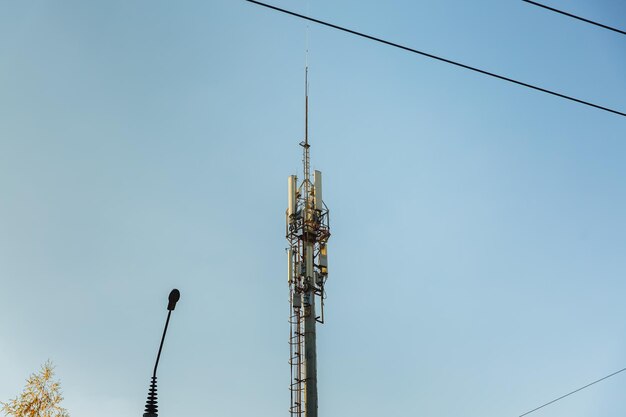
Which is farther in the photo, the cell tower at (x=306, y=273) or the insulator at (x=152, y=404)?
the cell tower at (x=306, y=273)

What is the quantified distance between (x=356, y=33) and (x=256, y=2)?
234cm

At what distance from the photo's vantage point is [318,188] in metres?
38.5

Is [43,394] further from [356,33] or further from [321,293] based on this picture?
[356,33]

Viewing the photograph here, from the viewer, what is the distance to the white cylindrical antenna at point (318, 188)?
37.9m

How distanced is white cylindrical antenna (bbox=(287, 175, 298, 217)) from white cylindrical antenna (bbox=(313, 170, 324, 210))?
1.26 metres

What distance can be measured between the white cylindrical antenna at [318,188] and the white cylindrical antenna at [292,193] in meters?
1.26

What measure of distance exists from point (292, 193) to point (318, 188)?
1684 millimetres

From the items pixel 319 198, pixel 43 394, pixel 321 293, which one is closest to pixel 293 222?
pixel 319 198

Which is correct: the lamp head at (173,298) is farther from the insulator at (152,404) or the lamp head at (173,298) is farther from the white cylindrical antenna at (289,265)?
the white cylindrical antenna at (289,265)

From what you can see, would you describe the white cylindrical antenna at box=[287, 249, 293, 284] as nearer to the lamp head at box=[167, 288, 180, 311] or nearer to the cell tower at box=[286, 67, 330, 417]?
the cell tower at box=[286, 67, 330, 417]

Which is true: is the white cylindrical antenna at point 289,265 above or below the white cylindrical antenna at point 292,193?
below

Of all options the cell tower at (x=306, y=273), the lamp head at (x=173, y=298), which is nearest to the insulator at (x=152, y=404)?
the lamp head at (x=173, y=298)

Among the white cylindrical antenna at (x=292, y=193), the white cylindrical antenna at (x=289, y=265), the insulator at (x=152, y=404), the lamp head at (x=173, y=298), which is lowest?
the insulator at (x=152, y=404)

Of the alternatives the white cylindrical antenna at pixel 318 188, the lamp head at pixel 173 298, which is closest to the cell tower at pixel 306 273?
the white cylindrical antenna at pixel 318 188
